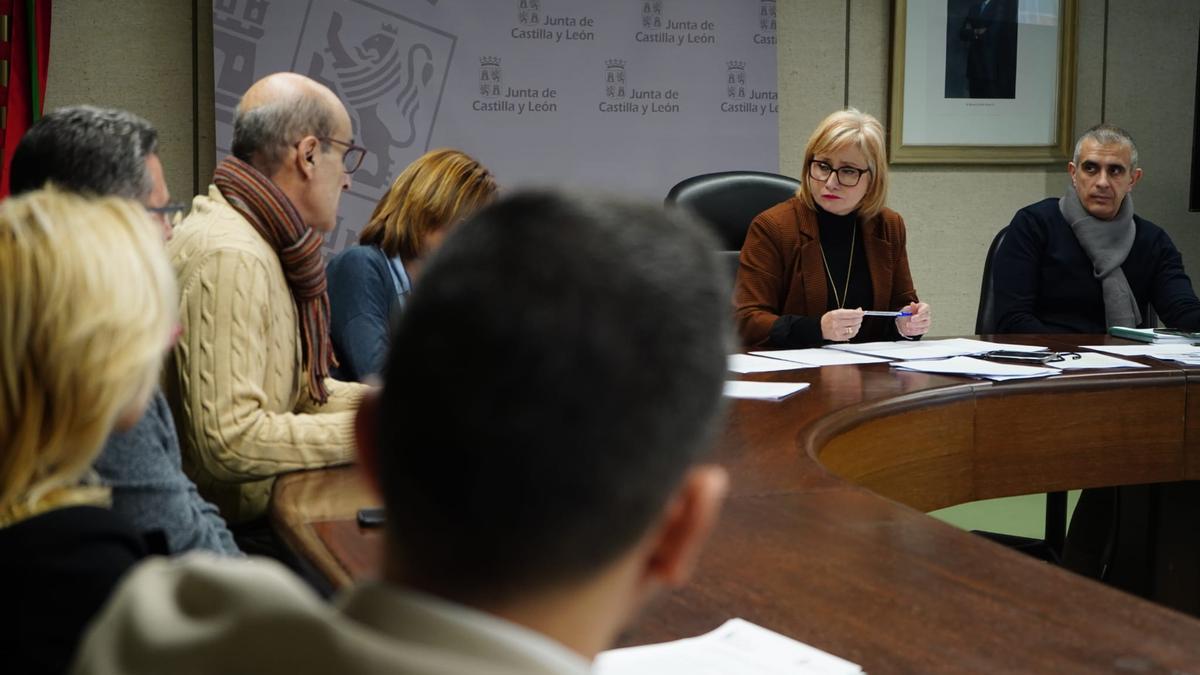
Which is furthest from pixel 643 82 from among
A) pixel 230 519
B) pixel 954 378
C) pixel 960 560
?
pixel 960 560

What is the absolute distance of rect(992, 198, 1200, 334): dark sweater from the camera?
401cm

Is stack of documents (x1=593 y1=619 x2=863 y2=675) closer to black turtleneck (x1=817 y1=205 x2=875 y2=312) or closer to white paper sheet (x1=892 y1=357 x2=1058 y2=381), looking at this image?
white paper sheet (x1=892 y1=357 x2=1058 y2=381)

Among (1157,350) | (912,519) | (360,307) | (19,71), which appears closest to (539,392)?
(912,519)

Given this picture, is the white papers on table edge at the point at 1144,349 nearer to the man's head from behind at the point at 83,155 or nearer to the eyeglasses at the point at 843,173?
the eyeglasses at the point at 843,173

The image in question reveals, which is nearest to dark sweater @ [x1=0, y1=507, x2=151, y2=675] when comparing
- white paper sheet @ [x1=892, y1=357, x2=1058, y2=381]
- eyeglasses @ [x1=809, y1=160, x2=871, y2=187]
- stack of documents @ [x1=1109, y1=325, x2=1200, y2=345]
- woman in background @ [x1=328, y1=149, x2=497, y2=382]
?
woman in background @ [x1=328, y1=149, x2=497, y2=382]

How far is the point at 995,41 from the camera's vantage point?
5188mm

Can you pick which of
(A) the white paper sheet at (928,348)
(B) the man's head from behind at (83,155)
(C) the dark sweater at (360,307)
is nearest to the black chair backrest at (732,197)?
(A) the white paper sheet at (928,348)

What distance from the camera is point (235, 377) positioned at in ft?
6.41

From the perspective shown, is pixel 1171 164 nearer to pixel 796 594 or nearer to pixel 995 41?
pixel 995 41

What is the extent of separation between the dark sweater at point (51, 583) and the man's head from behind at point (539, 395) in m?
0.54

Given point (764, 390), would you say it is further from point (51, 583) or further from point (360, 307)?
point (51, 583)

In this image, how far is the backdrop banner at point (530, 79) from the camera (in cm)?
439

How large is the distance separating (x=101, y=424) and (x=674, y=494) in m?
0.67

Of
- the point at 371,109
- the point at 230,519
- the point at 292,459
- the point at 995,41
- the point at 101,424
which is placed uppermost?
the point at 995,41
